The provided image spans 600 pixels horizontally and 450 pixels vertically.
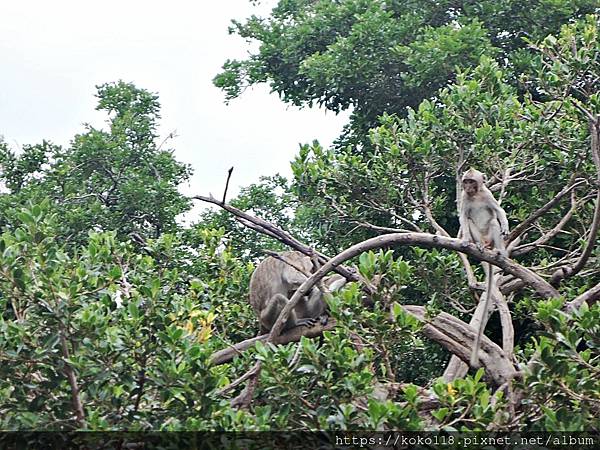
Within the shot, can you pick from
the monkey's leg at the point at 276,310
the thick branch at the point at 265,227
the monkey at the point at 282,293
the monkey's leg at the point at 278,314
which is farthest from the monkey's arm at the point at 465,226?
the monkey's leg at the point at 276,310

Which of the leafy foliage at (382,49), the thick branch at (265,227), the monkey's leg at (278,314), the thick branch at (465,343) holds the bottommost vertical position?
the thick branch at (465,343)

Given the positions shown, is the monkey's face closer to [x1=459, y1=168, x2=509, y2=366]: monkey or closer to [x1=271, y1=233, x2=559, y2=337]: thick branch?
[x1=459, y1=168, x2=509, y2=366]: monkey

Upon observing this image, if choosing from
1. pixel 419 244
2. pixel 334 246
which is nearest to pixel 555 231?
pixel 419 244

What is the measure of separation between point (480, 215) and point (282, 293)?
1774 mm

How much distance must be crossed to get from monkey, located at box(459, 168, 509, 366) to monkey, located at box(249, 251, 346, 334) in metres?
1.20

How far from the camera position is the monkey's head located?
6.95 m

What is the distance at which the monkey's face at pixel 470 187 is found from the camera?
6965 mm

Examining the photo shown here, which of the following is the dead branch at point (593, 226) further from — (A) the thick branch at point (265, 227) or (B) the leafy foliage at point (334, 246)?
(A) the thick branch at point (265, 227)

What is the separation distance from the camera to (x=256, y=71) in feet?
44.3

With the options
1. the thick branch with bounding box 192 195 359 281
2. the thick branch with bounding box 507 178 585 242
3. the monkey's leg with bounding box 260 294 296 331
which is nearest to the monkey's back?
the monkey's leg with bounding box 260 294 296 331

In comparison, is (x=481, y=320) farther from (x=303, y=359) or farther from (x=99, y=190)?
(x=99, y=190)

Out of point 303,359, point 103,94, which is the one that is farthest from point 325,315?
point 103,94

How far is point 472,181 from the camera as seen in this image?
6.95 meters

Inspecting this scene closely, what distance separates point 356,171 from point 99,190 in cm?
565
